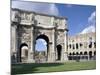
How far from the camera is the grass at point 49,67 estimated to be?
3997 millimetres

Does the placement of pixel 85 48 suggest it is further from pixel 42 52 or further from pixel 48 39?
pixel 42 52

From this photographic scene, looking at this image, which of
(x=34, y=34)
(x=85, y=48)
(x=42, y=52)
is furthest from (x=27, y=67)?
(x=85, y=48)

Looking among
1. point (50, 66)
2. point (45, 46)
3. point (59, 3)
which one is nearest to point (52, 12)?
point (59, 3)

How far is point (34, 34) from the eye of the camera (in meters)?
4.22

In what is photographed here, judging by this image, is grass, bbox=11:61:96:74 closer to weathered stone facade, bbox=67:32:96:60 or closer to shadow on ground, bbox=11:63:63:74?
shadow on ground, bbox=11:63:63:74

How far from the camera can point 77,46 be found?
4.64 meters

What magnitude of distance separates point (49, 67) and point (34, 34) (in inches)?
23.6

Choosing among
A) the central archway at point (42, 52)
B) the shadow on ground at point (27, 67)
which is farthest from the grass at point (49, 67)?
the central archway at point (42, 52)

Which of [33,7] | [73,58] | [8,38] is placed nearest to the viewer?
[8,38]

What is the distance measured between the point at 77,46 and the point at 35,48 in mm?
864

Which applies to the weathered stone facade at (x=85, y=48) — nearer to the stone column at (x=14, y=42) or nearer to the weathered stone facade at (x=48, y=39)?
the weathered stone facade at (x=48, y=39)

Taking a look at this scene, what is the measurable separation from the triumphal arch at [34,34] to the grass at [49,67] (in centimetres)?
9

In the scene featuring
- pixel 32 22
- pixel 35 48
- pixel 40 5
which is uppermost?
pixel 40 5
